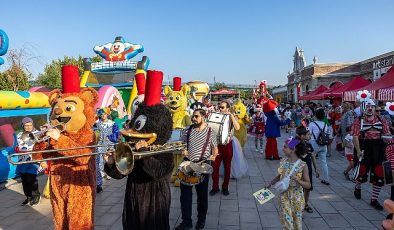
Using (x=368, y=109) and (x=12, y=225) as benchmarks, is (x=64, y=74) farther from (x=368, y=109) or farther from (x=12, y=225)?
(x=368, y=109)

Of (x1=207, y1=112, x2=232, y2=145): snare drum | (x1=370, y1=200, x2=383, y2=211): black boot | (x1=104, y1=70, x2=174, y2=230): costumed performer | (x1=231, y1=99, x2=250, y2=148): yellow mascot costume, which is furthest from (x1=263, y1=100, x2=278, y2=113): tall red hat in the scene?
(x1=104, y1=70, x2=174, y2=230): costumed performer

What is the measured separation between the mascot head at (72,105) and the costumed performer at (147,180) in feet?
2.49

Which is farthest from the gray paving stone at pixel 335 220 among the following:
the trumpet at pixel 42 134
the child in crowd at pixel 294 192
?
the trumpet at pixel 42 134

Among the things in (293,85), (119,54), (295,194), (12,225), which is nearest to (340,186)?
(295,194)

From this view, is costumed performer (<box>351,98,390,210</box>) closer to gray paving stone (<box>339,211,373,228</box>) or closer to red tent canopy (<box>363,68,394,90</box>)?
gray paving stone (<box>339,211,373,228</box>)

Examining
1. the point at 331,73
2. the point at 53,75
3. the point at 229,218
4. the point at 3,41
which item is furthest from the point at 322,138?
the point at 331,73

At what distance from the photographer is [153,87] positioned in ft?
10.8

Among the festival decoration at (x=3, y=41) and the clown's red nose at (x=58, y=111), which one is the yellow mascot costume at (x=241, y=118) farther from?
the festival decoration at (x=3, y=41)

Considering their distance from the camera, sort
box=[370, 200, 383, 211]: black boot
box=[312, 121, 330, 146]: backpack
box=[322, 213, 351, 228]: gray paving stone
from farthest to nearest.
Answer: box=[312, 121, 330, 146]: backpack → box=[370, 200, 383, 211]: black boot → box=[322, 213, 351, 228]: gray paving stone

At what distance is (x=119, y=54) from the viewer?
1391 centimetres

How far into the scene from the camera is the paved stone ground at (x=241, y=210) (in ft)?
14.9

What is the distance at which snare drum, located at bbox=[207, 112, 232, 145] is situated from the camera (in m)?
5.52

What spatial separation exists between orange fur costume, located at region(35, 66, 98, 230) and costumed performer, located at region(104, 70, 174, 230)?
53 cm

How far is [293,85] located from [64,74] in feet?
157
